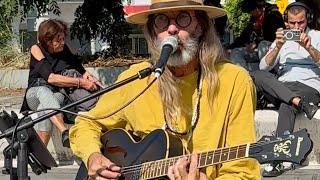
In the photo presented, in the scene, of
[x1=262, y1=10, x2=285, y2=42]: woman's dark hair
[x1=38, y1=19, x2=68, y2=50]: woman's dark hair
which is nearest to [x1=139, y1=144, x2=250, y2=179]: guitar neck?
[x1=38, y1=19, x2=68, y2=50]: woman's dark hair

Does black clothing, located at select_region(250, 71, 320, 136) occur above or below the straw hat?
below

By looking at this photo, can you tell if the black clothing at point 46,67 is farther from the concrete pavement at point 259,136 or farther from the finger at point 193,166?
the finger at point 193,166

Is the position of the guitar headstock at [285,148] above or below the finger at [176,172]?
above

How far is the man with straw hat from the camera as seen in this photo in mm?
3137

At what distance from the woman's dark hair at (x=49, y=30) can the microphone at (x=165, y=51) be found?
3.64 m

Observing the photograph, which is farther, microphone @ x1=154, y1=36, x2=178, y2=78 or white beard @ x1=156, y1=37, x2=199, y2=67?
white beard @ x1=156, y1=37, x2=199, y2=67

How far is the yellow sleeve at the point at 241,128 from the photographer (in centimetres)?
309

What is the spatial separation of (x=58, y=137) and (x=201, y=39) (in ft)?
12.3

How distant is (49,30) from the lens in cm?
661

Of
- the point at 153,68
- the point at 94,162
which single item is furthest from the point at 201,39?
the point at 94,162

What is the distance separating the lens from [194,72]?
3.27 m

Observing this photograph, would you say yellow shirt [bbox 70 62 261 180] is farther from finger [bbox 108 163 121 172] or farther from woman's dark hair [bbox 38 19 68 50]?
woman's dark hair [bbox 38 19 68 50]

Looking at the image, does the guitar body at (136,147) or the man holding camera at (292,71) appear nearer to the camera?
the guitar body at (136,147)

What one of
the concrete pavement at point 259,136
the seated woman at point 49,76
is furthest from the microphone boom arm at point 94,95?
the seated woman at point 49,76
